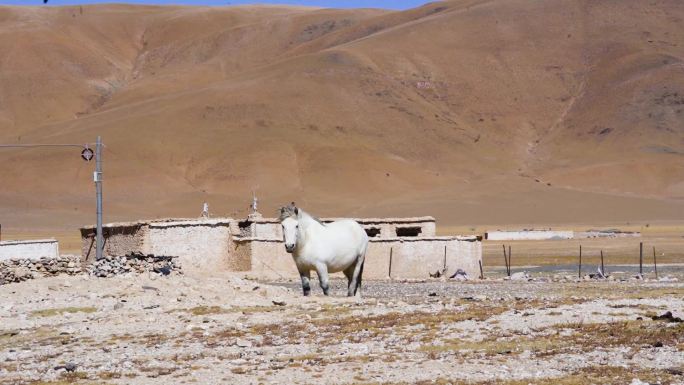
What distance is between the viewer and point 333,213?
10806 cm

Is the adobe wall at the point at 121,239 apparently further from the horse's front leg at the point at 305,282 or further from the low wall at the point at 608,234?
the low wall at the point at 608,234

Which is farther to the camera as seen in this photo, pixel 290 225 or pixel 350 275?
pixel 350 275

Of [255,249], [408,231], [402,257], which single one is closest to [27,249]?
[255,249]

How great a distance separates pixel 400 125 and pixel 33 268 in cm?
10770

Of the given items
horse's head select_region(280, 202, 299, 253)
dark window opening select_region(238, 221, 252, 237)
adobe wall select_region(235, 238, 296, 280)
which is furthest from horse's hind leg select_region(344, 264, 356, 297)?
dark window opening select_region(238, 221, 252, 237)

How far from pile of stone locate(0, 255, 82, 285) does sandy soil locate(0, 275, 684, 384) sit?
644 cm

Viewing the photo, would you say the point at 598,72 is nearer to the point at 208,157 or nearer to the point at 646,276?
the point at 208,157

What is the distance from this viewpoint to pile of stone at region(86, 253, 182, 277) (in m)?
29.0

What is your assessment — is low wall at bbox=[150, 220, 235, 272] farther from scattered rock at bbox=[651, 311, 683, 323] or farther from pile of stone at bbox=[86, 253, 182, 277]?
scattered rock at bbox=[651, 311, 683, 323]

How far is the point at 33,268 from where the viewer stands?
99.2 feet

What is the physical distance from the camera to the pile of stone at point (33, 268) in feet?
95.1

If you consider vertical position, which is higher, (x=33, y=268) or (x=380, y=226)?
(x=380, y=226)

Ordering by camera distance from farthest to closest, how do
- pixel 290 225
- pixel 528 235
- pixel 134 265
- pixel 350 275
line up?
pixel 528 235 < pixel 134 265 < pixel 350 275 < pixel 290 225

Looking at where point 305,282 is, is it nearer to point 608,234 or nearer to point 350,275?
point 350,275
